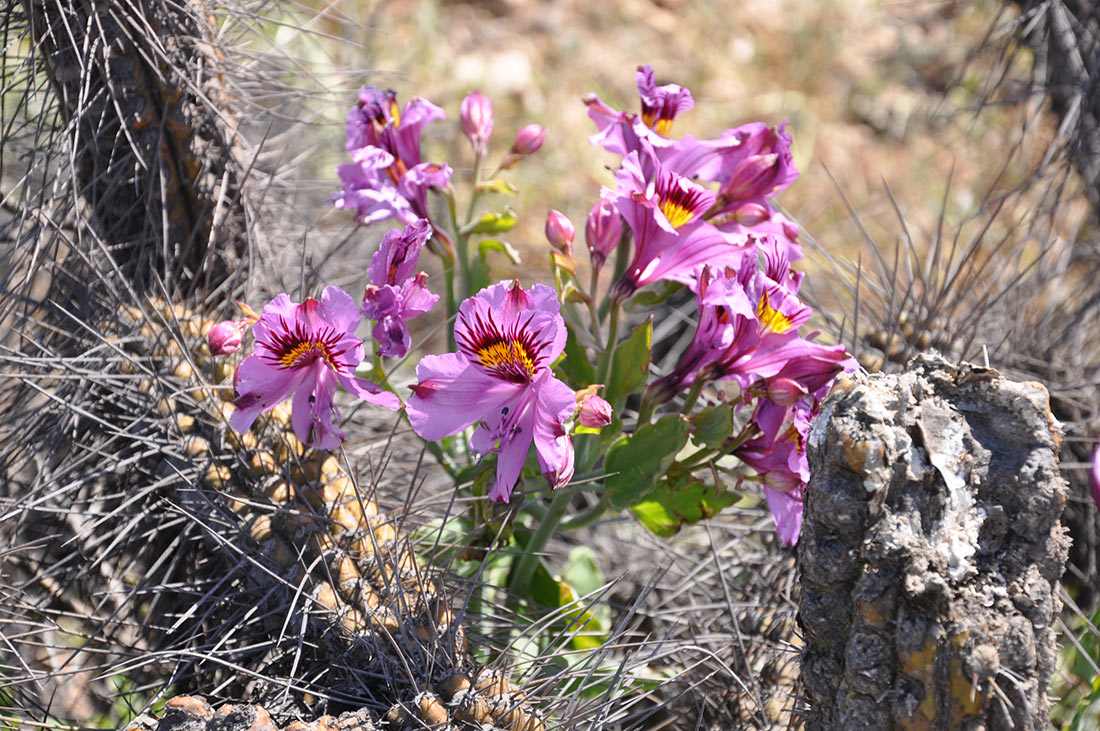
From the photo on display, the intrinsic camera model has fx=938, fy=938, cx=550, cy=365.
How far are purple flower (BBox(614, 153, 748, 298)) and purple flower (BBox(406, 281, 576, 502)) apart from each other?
5.8 inches

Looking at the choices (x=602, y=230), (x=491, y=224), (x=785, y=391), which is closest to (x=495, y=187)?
(x=491, y=224)

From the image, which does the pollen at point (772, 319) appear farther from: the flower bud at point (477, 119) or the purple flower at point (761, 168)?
the flower bud at point (477, 119)

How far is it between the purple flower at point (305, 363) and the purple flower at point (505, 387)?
0.17ft

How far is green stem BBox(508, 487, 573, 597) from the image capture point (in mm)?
829

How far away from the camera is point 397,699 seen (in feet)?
2.35

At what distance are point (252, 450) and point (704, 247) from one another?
440 millimetres

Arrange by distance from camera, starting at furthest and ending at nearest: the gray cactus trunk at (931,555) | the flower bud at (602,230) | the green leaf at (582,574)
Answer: the green leaf at (582,574) < the flower bud at (602,230) < the gray cactus trunk at (931,555)

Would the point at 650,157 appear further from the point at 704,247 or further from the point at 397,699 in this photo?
the point at 397,699

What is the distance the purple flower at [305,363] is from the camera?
2.29ft

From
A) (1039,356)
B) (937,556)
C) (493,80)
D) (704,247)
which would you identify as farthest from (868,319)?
(493,80)

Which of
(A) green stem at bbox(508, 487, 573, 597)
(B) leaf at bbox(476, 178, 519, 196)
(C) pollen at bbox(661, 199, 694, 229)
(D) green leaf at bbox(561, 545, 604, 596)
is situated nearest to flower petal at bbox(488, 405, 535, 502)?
(A) green stem at bbox(508, 487, 573, 597)

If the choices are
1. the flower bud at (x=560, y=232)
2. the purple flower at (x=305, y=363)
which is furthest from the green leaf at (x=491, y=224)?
the purple flower at (x=305, y=363)

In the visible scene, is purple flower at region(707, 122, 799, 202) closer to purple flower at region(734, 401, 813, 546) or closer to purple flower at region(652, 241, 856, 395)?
purple flower at region(652, 241, 856, 395)

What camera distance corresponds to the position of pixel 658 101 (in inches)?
33.8
